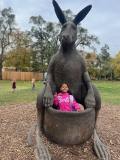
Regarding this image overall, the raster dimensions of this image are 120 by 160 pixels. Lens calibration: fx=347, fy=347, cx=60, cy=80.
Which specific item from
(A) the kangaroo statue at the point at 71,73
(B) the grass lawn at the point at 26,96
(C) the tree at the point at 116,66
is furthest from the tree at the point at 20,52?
(A) the kangaroo statue at the point at 71,73

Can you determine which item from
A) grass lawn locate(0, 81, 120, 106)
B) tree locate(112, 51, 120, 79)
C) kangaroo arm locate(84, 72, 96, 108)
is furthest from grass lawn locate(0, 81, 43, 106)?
tree locate(112, 51, 120, 79)

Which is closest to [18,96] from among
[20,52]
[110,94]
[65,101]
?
[110,94]

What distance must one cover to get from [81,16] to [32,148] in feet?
7.61

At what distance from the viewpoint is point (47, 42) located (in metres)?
55.6

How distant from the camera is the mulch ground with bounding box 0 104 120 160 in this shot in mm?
5457

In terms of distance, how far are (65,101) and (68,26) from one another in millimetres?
1230

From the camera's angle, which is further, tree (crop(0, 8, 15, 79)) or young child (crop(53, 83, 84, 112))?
tree (crop(0, 8, 15, 79))

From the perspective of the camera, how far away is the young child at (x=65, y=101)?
562cm

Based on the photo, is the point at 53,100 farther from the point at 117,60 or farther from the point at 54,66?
the point at 117,60

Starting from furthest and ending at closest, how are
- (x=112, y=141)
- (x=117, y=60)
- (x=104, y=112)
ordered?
(x=117, y=60) < (x=104, y=112) < (x=112, y=141)

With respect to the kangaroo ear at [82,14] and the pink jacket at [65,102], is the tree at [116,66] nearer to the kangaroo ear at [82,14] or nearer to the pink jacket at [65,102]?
the kangaroo ear at [82,14]

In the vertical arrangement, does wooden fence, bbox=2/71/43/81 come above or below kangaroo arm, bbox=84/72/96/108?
below

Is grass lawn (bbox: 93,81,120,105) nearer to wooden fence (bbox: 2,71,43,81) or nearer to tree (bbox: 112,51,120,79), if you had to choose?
wooden fence (bbox: 2,71,43,81)

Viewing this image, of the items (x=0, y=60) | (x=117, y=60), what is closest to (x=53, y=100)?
(x=0, y=60)
